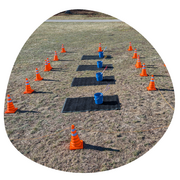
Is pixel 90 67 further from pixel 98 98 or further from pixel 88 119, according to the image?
pixel 88 119

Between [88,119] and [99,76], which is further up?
[99,76]

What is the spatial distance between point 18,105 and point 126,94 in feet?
14.0

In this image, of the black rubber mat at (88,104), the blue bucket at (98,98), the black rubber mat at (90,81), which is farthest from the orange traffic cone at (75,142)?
the black rubber mat at (90,81)

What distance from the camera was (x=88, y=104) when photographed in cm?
683

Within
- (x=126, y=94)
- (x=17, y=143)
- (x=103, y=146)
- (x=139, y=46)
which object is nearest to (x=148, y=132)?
(x=103, y=146)

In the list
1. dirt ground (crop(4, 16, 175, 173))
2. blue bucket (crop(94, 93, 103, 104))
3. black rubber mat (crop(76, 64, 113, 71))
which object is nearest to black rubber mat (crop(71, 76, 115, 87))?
dirt ground (crop(4, 16, 175, 173))

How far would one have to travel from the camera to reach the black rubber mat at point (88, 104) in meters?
6.54

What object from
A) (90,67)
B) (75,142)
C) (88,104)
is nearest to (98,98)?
(88,104)

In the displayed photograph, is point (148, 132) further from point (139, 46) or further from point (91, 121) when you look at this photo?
point (139, 46)

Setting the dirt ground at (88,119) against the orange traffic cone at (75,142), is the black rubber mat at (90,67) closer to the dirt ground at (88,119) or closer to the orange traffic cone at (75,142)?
the dirt ground at (88,119)

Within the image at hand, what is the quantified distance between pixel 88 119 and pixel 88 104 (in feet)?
3.09

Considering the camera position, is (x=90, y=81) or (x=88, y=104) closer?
(x=88, y=104)

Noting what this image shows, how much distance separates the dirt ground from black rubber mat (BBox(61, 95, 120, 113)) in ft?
0.68

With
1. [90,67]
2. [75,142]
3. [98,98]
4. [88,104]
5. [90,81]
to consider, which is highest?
[90,67]
